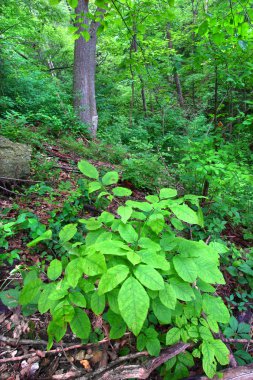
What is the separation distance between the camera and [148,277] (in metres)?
1.03

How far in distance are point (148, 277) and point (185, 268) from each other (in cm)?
25

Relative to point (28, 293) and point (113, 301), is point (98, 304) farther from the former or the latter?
point (28, 293)

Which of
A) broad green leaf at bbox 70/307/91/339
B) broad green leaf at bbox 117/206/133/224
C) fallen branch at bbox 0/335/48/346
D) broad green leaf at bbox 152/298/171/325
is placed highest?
broad green leaf at bbox 117/206/133/224

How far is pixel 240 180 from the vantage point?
3205mm

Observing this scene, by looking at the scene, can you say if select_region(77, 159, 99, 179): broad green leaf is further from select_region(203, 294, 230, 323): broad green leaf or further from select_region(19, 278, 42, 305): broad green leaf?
select_region(203, 294, 230, 323): broad green leaf

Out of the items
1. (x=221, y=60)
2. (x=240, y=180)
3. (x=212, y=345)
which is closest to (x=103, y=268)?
(x=212, y=345)

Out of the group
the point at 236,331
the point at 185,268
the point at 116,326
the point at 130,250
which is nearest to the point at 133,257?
the point at 130,250

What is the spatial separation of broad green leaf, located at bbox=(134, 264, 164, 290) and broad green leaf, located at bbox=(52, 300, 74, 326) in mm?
380

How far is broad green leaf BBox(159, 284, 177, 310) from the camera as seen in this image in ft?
3.58

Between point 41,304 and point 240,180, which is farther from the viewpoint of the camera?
point 240,180

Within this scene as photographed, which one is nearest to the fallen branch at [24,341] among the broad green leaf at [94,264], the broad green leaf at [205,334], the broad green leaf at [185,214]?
the broad green leaf at [94,264]

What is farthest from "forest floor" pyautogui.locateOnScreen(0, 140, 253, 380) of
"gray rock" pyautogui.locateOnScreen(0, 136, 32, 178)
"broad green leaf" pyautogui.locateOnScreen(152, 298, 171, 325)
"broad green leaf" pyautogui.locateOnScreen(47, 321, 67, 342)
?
"gray rock" pyautogui.locateOnScreen(0, 136, 32, 178)

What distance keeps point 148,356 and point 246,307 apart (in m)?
1.24

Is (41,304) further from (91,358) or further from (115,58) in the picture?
(115,58)
